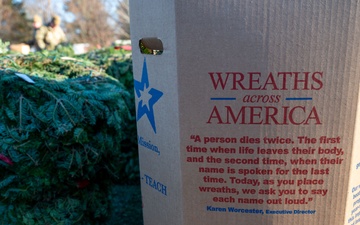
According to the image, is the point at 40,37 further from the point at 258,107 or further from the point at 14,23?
the point at 14,23

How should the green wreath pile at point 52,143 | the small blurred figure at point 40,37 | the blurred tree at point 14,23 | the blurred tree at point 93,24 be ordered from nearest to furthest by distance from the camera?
1. the green wreath pile at point 52,143
2. the small blurred figure at point 40,37
3. the blurred tree at point 14,23
4. the blurred tree at point 93,24

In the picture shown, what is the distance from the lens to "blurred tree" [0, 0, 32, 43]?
20.8m

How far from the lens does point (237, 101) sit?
1134 millimetres

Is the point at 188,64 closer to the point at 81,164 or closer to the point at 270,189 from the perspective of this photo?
the point at 270,189

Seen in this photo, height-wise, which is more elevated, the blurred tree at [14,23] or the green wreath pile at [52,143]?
the blurred tree at [14,23]

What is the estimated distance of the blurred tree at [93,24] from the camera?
2195 cm

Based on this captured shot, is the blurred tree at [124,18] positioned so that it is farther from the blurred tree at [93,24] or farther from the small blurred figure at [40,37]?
the small blurred figure at [40,37]

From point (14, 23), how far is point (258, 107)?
23.3m

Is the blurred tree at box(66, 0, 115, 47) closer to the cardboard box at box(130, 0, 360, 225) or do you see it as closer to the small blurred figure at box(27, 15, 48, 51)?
the small blurred figure at box(27, 15, 48, 51)

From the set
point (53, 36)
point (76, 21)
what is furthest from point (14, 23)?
point (53, 36)

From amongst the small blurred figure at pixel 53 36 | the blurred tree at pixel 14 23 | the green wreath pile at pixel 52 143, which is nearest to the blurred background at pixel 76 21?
the blurred tree at pixel 14 23

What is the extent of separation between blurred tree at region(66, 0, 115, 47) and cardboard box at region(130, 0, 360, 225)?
69.8ft

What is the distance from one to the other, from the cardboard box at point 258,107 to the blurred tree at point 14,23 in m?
22.0

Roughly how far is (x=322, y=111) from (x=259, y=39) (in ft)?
1.02
